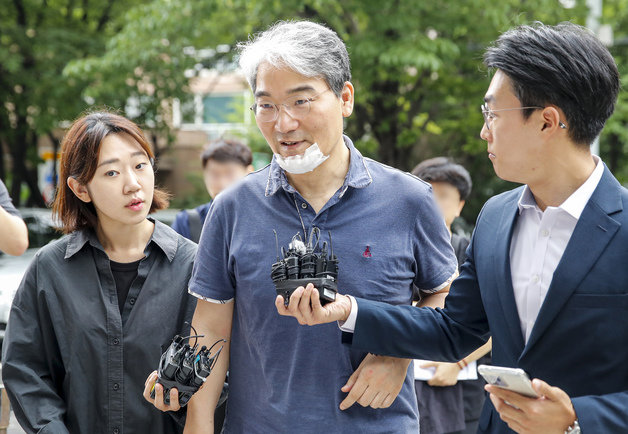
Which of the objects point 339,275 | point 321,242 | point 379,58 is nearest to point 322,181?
point 321,242

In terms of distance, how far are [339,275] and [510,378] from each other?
77cm

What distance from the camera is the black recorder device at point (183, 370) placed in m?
2.43

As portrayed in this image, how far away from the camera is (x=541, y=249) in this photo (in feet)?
7.28

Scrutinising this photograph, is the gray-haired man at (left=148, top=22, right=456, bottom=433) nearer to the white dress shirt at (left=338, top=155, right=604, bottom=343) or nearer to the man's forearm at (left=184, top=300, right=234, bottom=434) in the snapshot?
the man's forearm at (left=184, top=300, right=234, bottom=434)

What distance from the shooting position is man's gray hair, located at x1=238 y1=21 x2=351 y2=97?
2502 millimetres

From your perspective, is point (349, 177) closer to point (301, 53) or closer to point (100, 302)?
point (301, 53)

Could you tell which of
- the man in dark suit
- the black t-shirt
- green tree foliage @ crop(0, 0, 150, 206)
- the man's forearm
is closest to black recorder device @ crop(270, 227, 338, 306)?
the man in dark suit

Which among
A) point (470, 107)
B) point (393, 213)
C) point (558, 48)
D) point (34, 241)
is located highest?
point (558, 48)

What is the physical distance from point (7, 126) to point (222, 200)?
58.9ft

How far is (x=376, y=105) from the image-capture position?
13773mm

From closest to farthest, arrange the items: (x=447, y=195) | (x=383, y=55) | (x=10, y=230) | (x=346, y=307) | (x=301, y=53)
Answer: (x=346, y=307), (x=301, y=53), (x=10, y=230), (x=447, y=195), (x=383, y=55)

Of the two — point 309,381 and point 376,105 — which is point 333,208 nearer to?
point 309,381

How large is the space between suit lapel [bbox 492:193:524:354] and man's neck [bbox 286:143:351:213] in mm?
615

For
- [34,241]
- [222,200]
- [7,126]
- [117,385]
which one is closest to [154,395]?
[117,385]
